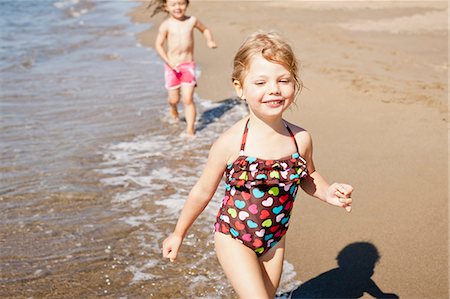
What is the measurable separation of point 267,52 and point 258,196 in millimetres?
646

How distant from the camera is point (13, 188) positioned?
5043 millimetres

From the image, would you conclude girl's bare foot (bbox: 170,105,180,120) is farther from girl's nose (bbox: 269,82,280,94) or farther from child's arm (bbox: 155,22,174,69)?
girl's nose (bbox: 269,82,280,94)

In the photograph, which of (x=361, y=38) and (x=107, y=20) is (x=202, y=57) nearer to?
(x=361, y=38)

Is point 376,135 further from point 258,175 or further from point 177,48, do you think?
point 258,175

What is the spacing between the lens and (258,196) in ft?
8.68

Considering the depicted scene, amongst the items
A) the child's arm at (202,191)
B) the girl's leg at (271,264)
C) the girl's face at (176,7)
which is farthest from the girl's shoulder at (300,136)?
the girl's face at (176,7)

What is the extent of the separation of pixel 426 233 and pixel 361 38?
7.77 metres

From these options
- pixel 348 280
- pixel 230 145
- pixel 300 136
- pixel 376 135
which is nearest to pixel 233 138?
pixel 230 145

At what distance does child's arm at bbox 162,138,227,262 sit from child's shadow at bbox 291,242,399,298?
102 centimetres

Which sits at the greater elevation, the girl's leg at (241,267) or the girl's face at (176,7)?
the girl's face at (176,7)

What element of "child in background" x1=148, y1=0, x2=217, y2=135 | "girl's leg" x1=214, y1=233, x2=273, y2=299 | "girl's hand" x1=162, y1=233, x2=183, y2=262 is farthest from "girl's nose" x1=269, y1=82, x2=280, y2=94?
"child in background" x1=148, y1=0, x2=217, y2=135

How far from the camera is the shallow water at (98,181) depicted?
12.1ft

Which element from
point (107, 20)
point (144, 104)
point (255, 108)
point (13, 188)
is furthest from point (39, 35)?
point (255, 108)

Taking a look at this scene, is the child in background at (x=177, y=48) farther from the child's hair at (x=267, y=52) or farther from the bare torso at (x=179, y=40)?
the child's hair at (x=267, y=52)
